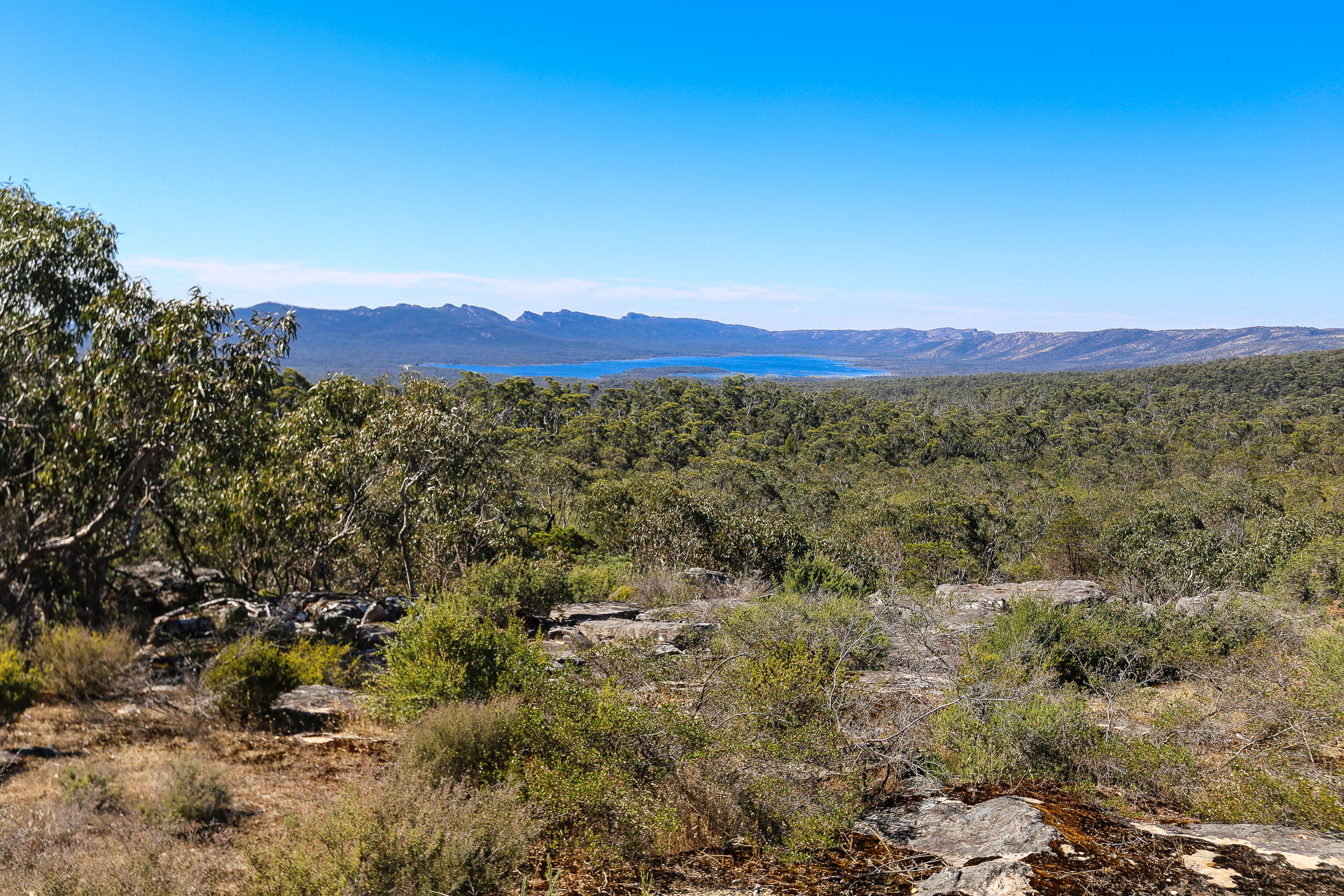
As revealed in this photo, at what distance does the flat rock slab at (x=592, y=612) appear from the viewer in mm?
13344

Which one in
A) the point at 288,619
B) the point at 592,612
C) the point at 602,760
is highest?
the point at 602,760

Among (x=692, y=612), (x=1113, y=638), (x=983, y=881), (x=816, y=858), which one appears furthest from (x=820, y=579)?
(x=983, y=881)

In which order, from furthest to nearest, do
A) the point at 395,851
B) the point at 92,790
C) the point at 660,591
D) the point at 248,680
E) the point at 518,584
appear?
the point at 660,591
the point at 518,584
the point at 248,680
the point at 92,790
the point at 395,851

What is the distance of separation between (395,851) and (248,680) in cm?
512

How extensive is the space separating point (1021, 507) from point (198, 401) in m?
43.3

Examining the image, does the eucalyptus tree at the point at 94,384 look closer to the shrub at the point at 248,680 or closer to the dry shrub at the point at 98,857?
the shrub at the point at 248,680

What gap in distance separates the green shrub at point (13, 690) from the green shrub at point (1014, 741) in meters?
9.05

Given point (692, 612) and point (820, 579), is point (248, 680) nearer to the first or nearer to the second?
point (692, 612)

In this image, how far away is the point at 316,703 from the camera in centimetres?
813

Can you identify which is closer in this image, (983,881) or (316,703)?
(983,881)

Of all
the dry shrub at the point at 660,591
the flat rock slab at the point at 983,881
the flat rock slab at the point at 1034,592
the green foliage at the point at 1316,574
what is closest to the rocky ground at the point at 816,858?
the flat rock slab at the point at 983,881

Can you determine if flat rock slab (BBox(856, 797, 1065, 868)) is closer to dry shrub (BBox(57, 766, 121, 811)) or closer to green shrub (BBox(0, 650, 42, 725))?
dry shrub (BBox(57, 766, 121, 811))

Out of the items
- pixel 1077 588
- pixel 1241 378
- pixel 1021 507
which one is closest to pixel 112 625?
pixel 1077 588

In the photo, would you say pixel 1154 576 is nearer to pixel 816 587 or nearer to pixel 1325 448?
pixel 816 587
